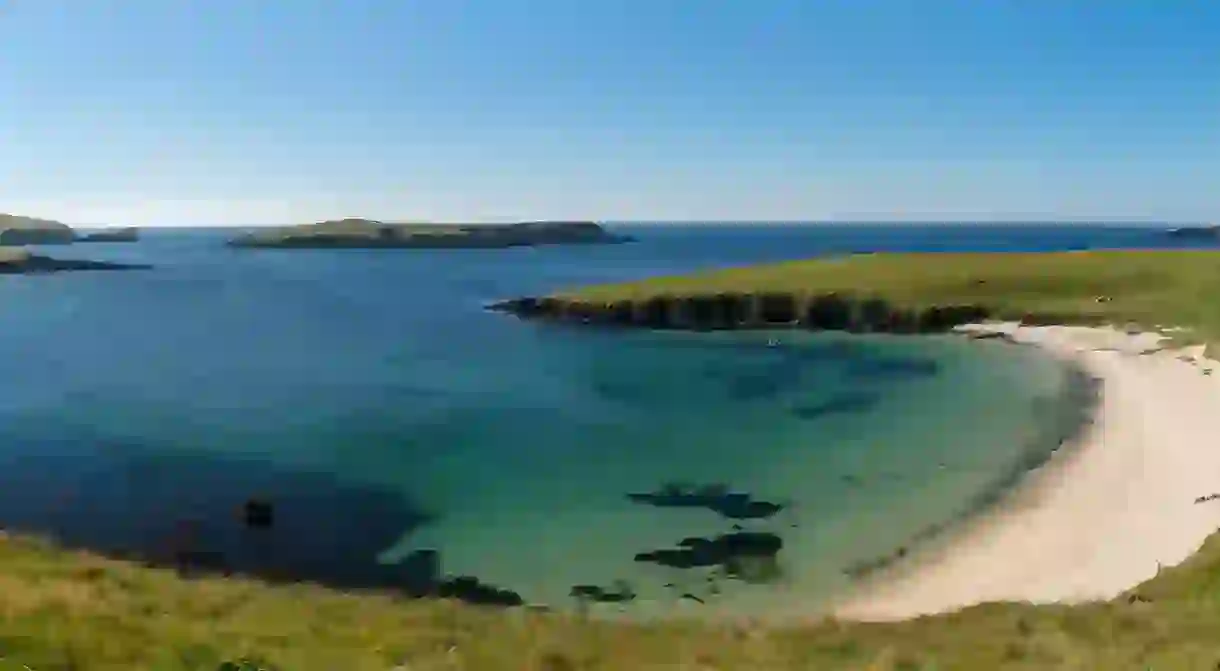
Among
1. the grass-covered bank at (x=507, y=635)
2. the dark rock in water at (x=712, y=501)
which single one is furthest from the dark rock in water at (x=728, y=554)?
the grass-covered bank at (x=507, y=635)

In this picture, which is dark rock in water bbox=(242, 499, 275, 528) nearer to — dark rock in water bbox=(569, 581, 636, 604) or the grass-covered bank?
the grass-covered bank

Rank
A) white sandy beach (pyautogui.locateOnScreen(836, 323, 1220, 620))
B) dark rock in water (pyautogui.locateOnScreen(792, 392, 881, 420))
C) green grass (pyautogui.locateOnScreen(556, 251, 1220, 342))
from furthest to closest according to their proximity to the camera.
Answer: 1. green grass (pyautogui.locateOnScreen(556, 251, 1220, 342))
2. dark rock in water (pyautogui.locateOnScreen(792, 392, 881, 420))
3. white sandy beach (pyautogui.locateOnScreen(836, 323, 1220, 620))

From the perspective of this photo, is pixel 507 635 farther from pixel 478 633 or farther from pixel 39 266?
pixel 39 266

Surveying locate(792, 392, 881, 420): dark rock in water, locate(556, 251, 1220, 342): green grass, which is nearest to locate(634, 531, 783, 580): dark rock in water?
locate(792, 392, 881, 420): dark rock in water

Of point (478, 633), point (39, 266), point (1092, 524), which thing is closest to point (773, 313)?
point (1092, 524)

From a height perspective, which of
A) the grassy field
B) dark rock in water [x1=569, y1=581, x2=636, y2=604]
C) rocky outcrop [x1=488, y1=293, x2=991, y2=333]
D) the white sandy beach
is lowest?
dark rock in water [x1=569, y1=581, x2=636, y2=604]

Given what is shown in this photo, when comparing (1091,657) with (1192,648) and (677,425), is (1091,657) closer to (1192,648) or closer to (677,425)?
(1192,648)

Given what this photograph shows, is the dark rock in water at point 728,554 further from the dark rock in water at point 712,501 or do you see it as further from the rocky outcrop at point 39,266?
the rocky outcrop at point 39,266
